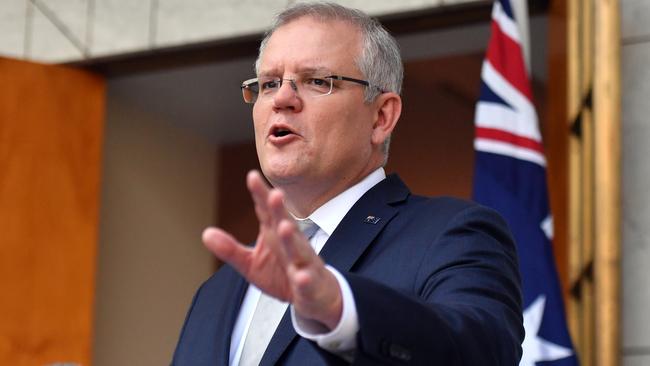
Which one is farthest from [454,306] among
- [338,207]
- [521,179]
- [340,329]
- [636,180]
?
[636,180]

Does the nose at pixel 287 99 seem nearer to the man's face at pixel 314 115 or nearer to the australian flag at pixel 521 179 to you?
the man's face at pixel 314 115

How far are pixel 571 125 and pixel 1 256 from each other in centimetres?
286

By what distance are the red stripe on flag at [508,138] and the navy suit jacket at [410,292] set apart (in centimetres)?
206

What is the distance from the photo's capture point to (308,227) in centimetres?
253

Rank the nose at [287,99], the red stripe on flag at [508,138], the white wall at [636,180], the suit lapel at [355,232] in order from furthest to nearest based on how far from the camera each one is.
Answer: the red stripe on flag at [508,138]
the white wall at [636,180]
the nose at [287,99]
the suit lapel at [355,232]

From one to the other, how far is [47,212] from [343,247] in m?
4.06

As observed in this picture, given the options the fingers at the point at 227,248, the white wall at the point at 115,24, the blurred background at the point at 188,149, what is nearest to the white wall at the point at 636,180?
the blurred background at the point at 188,149

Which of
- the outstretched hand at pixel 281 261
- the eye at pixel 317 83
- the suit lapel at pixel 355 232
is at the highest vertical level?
the eye at pixel 317 83

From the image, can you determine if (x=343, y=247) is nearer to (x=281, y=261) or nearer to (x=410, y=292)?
(x=410, y=292)

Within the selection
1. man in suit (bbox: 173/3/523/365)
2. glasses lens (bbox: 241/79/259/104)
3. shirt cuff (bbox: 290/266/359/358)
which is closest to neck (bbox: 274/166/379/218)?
man in suit (bbox: 173/3/523/365)

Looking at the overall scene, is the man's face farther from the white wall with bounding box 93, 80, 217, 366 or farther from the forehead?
the white wall with bounding box 93, 80, 217, 366

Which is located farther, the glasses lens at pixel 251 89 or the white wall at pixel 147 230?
the white wall at pixel 147 230

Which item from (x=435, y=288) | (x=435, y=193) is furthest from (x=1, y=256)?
(x=435, y=288)

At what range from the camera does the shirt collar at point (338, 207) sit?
248 centimetres
